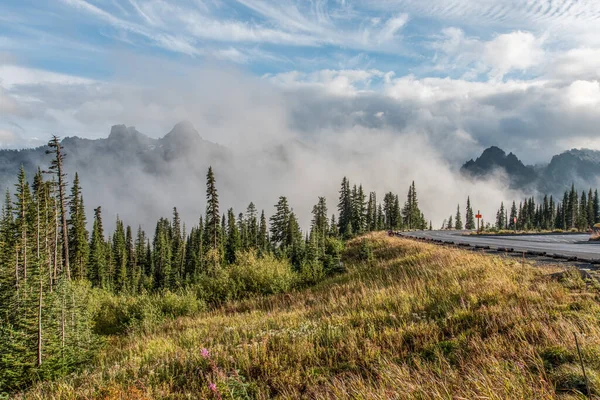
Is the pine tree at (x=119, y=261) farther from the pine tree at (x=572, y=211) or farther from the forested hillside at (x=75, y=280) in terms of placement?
the pine tree at (x=572, y=211)

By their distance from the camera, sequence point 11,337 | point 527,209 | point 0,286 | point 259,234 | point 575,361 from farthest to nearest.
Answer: point 527,209
point 259,234
point 0,286
point 11,337
point 575,361

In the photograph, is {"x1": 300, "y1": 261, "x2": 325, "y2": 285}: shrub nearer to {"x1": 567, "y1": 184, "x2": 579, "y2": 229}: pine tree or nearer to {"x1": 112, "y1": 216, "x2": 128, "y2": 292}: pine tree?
{"x1": 112, "y1": 216, "x2": 128, "y2": 292}: pine tree

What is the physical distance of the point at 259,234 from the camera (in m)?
92.3

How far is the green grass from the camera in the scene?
13.4 feet

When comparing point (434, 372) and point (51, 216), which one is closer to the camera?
point (434, 372)

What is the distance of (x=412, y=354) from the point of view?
18.6ft

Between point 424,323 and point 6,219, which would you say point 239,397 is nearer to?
point 424,323

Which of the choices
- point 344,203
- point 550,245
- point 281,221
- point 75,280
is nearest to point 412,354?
point 550,245

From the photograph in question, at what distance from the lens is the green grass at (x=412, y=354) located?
4.09 metres

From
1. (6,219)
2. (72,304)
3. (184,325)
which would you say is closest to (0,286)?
(6,219)

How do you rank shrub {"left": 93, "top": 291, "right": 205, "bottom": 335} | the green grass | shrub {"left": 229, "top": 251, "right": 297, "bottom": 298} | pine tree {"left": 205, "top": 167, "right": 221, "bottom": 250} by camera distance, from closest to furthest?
the green grass, shrub {"left": 93, "top": 291, "right": 205, "bottom": 335}, shrub {"left": 229, "top": 251, "right": 297, "bottom": 298}, pine tree {"left": 205, "top": 167, "right": 221, "bottom": 250}

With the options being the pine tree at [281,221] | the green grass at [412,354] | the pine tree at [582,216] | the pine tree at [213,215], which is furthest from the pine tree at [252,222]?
the pine tree at [582,216]

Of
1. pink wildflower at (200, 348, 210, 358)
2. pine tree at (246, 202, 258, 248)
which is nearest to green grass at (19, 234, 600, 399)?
pink wildflower at (200, 348, 210, 358)

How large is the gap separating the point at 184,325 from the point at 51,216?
31178 mm
